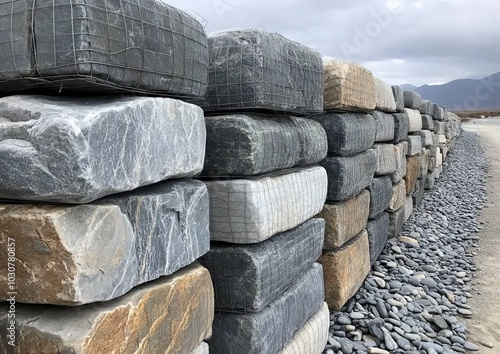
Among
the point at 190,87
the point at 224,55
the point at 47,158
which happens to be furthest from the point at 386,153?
the point at 47,158

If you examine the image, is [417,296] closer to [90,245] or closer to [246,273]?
[246,273]

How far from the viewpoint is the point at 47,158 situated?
123 centimetres

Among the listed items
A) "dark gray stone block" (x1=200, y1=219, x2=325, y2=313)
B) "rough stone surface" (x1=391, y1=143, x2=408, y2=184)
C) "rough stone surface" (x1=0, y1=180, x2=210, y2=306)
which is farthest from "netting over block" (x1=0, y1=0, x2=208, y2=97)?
"rough stone surface" (x1=391, y1=143, x2=408, y2=184)

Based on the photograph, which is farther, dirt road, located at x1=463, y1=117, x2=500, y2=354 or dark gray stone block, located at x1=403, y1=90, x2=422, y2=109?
dark gray stone block, located at x1=403, y1=90, x2=422, y2=109

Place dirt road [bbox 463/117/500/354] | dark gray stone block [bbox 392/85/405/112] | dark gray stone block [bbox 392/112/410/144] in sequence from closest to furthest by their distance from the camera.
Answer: dirt road [bbox 463/117/500/354] → dark gray stone block [bbox 392/112/410/144] → dark gray stone block [bbox 392/85/405/112]

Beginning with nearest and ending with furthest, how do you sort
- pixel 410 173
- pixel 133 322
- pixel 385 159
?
1. pixel 133 322
2. pixel 385 159
3. pixel 410 173

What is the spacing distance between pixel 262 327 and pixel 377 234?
8.60ft

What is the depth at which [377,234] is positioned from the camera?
4547mm

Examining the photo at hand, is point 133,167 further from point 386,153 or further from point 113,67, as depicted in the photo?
point 386,153

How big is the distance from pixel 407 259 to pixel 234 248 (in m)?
3.25

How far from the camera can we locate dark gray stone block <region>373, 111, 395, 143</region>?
4609 millimetres

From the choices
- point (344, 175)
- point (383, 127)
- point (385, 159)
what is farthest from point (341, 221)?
point (383, 127)

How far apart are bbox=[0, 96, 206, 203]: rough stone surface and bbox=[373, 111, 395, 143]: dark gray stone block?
133 inches

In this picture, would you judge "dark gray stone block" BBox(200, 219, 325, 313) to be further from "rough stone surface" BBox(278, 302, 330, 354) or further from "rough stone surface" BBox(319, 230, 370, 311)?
"rough stone surface" BBox(319, 230, 370, 311)
